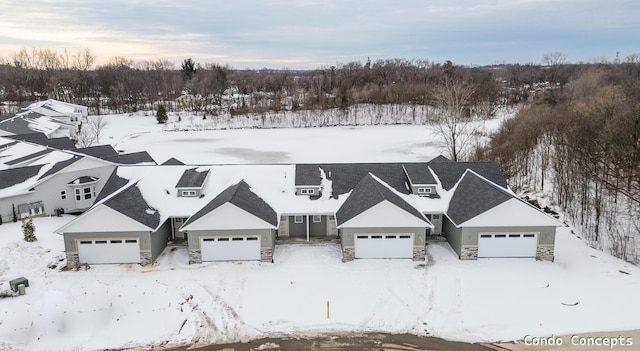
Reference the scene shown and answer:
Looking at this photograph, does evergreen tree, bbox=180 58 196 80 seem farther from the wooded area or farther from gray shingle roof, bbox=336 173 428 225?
gray shingle roof, bbox=336 173 428 225

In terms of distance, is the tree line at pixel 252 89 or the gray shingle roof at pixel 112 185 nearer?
the gray shingle roof at pixel 112 185

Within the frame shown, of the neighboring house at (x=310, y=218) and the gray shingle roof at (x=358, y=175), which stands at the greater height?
the gray shingle roof at (x=358, y=175)

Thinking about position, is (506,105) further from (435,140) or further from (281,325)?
(281,325)

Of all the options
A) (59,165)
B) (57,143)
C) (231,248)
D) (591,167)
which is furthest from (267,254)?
(57,143)

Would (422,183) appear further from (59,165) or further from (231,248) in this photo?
(59,165)

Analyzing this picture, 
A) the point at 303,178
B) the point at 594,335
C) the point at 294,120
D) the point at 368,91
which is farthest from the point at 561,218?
the point at 368,91

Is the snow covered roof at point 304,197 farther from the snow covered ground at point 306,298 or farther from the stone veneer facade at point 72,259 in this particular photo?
the stone veneer facade at point 72,259

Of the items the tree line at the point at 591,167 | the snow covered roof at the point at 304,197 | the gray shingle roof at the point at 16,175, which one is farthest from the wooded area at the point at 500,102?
the gray shingle roof at the point at 16,175
